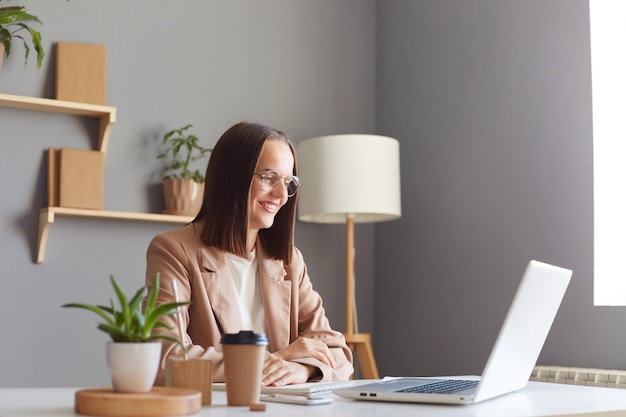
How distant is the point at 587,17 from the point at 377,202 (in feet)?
3.56

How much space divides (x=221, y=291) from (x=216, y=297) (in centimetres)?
2

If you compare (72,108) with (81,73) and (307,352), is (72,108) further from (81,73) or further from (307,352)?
(307,352)

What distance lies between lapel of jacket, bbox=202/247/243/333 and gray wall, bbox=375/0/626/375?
160 centimetres

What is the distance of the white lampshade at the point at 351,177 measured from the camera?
353 cm

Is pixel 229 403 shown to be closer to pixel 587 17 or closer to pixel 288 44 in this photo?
pixel 587 17

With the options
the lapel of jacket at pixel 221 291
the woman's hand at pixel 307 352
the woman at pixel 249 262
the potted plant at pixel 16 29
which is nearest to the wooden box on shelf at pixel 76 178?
the potted plant at pixel 16 29

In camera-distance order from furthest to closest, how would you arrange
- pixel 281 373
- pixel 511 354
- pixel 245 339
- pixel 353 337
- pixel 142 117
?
1. pixel 142 117
2. pixel 353 337
3. pixel 281 373
4. pixel 511 354
5. pixel 245 339

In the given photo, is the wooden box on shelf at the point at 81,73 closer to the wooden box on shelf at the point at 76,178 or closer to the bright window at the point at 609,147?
the wooden box on shelf at the point at 76,178

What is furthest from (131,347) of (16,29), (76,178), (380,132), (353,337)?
(380,132)

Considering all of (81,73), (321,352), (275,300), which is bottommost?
(321,352)

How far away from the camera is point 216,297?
2021mm

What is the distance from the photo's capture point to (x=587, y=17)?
10.6ft

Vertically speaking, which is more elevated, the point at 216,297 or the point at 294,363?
the point at 216,297

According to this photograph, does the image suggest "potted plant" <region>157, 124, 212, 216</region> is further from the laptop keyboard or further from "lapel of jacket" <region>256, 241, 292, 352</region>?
the laptop keyboard
